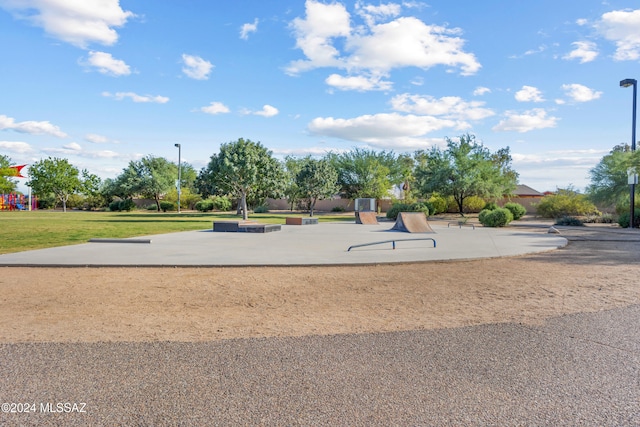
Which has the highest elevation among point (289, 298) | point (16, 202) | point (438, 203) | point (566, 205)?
point (16, 202)

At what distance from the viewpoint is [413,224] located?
1981 cm

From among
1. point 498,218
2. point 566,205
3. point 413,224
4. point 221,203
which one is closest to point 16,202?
point 221,203

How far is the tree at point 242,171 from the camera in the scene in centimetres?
3108

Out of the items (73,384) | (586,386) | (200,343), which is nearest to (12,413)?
(73,384)

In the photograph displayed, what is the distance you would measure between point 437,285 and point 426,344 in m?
3.40

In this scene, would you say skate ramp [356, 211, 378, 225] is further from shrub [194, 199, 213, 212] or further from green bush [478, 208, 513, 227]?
shrub [194, 199, 213, 212]

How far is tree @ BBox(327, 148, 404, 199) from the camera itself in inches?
1937

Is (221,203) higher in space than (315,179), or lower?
lower

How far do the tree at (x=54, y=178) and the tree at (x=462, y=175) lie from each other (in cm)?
4759

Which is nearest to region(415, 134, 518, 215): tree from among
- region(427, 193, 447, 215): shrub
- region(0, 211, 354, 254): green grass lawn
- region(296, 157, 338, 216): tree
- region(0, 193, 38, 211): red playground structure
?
region(427, 193, 447, 215): shrub

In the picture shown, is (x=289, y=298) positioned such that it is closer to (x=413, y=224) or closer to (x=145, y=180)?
(x=413, y=224)

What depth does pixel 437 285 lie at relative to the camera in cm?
777

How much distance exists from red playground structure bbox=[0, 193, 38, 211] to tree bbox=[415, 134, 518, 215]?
55385 mm

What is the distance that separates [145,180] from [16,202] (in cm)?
2229
